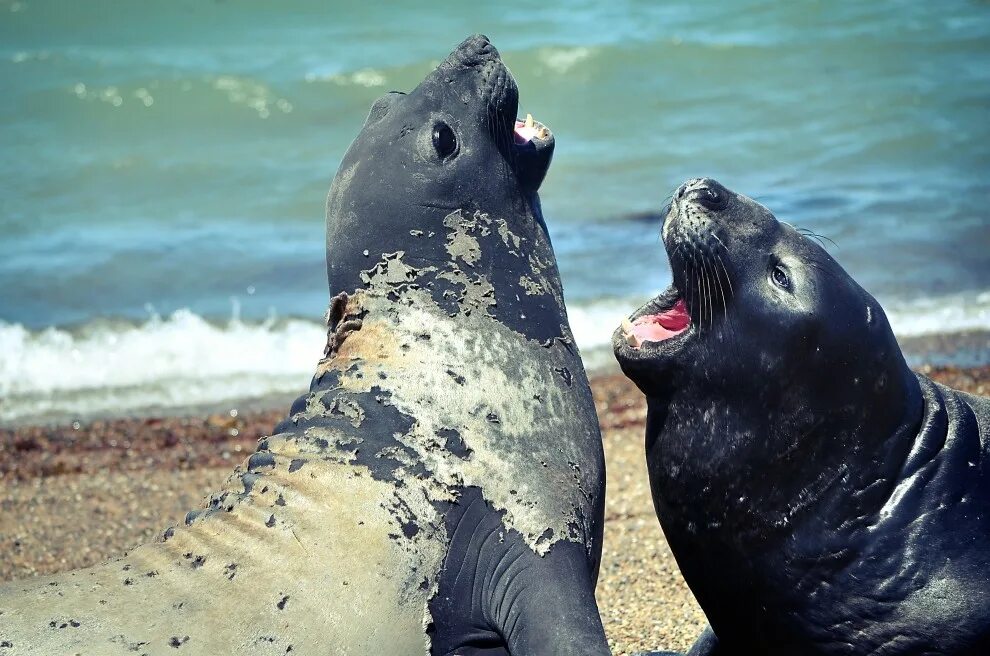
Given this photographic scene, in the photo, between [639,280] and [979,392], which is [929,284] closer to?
[639,280]

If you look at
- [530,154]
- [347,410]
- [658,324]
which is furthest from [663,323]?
[347,410]

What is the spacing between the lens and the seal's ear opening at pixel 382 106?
505cm

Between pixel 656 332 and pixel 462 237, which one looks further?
pixel 462 237

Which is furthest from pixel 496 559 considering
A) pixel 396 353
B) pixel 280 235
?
pixel 280 235

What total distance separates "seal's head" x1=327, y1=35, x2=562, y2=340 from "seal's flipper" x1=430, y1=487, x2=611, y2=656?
84 cm

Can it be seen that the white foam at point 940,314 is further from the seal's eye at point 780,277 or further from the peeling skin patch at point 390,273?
the peeling skin patch at point 390,273

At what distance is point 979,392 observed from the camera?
27.5 feet

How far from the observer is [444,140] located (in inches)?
194

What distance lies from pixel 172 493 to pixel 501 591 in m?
3.88

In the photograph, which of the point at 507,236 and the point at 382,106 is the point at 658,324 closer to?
the point at 507,236

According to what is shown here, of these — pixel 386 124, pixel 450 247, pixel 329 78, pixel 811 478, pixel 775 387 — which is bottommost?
pixel 811 478

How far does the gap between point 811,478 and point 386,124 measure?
6.43 feet

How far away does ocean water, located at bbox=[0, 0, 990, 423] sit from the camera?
1110 centimetres

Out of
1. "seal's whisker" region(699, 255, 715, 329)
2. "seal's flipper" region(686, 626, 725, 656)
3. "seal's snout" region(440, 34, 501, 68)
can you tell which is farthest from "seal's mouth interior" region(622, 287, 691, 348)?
"seal's snout" region(440, 34, 501, 68)
